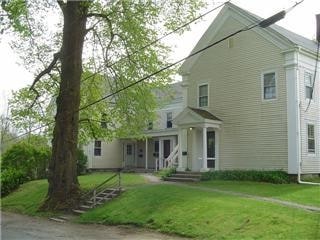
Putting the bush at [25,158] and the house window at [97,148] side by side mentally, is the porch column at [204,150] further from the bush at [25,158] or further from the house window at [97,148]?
the house window at [97,148]

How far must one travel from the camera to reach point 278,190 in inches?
746

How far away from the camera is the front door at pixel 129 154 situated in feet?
143

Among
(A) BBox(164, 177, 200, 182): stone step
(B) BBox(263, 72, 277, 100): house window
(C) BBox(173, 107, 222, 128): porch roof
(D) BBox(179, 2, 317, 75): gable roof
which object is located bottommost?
(A) BBox(164, 177, 200, 182): stone step

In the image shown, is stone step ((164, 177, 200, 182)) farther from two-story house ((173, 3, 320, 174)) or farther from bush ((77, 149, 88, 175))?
bush ((77, 149, 88, 175))

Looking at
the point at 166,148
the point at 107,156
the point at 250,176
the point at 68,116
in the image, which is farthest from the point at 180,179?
the point at 107,156

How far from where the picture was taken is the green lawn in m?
16.4

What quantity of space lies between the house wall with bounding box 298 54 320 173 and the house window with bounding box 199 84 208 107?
19.1ft

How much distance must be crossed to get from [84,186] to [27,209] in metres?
3.23


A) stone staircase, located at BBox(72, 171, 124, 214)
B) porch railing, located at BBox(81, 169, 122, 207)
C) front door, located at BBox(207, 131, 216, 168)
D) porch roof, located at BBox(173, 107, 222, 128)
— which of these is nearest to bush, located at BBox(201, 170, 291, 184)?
front door, located at BBox(207, 131, 216, 168)

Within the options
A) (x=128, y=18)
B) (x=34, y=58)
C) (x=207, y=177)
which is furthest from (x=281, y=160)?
(x=34, y=58)

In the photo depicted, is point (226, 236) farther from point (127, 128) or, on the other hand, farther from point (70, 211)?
point (127, 128)

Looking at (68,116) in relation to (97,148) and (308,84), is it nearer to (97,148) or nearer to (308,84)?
(308,84)

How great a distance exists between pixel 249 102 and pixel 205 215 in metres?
11.3

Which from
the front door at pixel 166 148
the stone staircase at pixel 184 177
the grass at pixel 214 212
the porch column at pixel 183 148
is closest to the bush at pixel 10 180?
the grass at pixel 214 212
